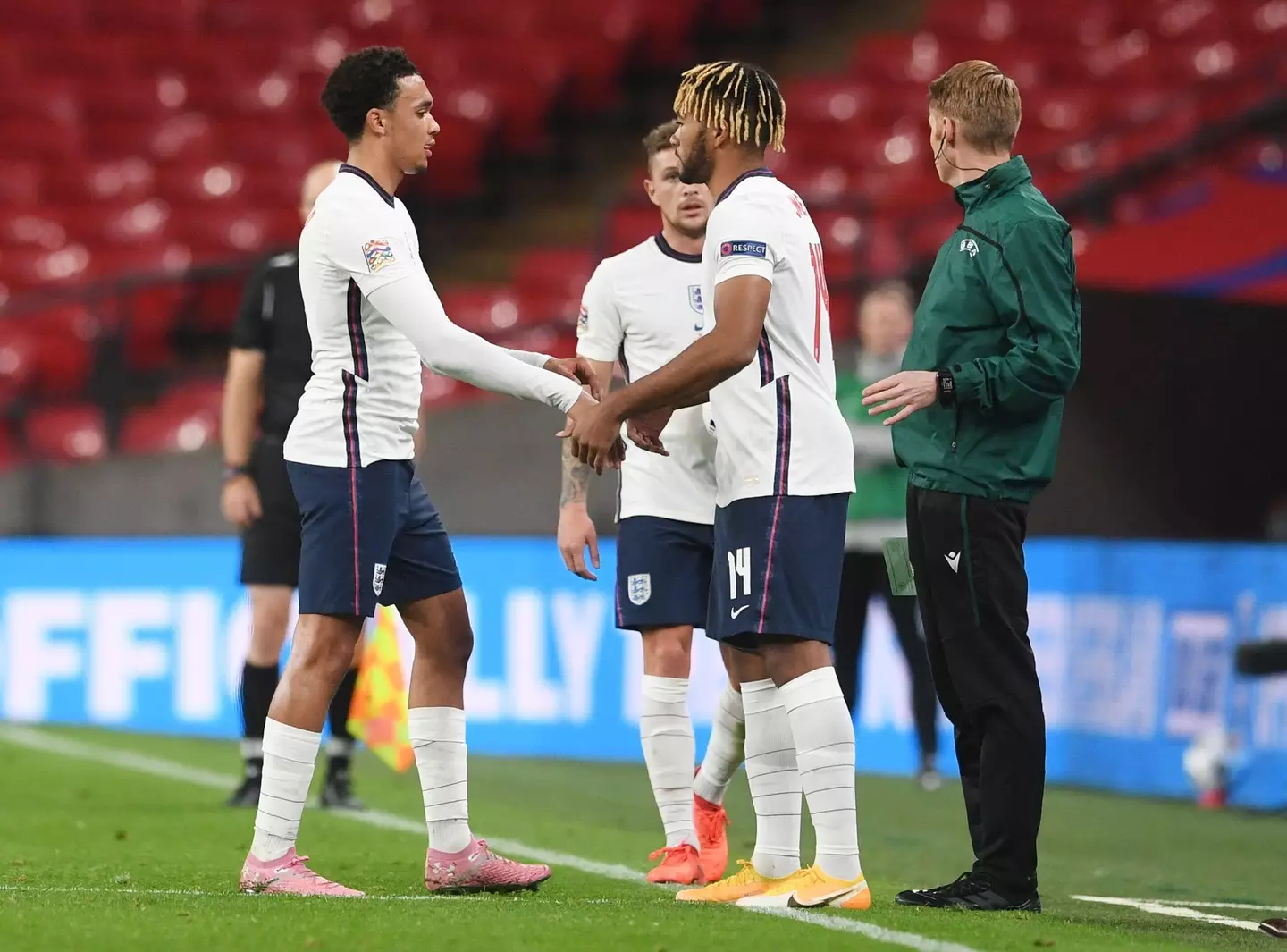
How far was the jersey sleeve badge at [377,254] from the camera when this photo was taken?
474 centimetres

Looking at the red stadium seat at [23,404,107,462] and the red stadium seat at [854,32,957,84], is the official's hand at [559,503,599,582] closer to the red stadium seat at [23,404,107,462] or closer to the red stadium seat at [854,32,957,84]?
the red stadium seat at [23,404,107,462]

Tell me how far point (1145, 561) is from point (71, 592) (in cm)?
570

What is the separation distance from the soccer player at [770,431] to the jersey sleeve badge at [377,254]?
59cm

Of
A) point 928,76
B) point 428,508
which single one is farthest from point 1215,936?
point 928,76

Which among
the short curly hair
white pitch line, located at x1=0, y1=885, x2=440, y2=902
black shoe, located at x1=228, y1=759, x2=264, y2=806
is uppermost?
the short curly hair

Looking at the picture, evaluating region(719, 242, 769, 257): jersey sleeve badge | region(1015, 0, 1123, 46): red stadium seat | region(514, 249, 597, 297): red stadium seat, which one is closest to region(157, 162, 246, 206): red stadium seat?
region(514, 249, 597, 297): red stadium seat

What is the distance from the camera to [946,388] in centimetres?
467

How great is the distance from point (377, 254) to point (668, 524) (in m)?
1.23

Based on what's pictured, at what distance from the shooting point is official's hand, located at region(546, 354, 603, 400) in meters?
4.97

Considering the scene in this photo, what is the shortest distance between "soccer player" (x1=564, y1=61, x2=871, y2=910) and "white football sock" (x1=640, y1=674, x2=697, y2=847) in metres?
0.72

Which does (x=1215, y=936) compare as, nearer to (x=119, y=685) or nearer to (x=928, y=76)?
(x=119, y=685)

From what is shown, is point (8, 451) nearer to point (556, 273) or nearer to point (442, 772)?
point (556, 273)

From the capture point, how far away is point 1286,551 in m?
8.03

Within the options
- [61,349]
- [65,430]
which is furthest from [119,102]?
[65,430]
